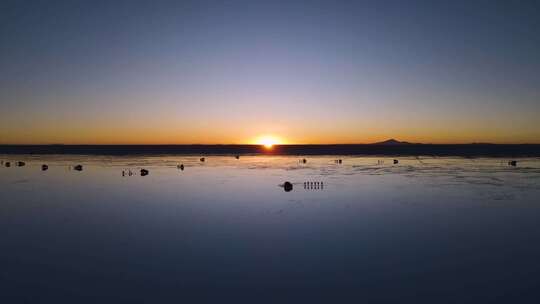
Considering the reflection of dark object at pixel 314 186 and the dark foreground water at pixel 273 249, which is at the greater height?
the reflection of dark object at pixel 314 186

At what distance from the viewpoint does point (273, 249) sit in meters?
21.7

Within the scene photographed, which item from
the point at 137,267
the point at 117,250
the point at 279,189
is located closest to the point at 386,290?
the point at 137,267

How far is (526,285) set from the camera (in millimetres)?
15836

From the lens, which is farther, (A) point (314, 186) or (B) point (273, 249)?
(A) point (314, 186)

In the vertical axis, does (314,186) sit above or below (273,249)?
above

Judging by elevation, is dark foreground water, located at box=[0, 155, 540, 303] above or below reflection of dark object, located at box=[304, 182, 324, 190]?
below

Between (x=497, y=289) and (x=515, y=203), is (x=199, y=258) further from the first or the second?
(x=515, y=203)

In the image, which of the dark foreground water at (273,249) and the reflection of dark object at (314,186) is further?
the reflection of dark object at (314,186)

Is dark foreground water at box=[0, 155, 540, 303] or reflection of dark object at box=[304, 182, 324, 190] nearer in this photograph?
dark foreground water at box=[0, 155, 540, 303]

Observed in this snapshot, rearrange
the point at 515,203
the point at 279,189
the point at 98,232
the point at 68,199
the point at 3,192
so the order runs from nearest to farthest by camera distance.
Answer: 1. the point at 98,232
2. the point at 515,203
3. the point at 68,199
4. the point at 3,192
5. the point at 279,189

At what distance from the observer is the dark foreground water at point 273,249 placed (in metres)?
15.7

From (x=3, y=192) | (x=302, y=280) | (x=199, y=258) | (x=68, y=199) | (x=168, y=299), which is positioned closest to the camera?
(x=168, y=299)

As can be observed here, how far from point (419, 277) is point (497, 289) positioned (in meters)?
2.98

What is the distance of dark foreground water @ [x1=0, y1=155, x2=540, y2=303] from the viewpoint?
51.5ft
